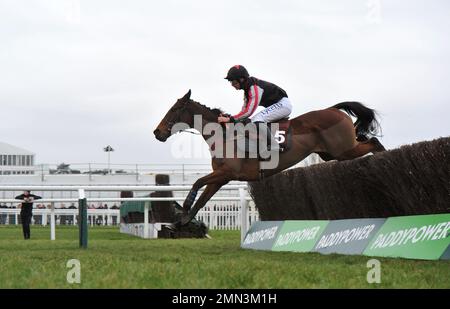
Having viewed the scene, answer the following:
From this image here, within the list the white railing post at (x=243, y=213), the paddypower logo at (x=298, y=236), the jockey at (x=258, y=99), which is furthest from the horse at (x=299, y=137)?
the white railing post at (x=243, y=213)

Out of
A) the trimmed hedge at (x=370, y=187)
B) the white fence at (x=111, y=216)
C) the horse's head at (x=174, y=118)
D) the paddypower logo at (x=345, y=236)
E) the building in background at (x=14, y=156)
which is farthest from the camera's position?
the building in background at (x=14, y=156)

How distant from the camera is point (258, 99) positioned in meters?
9.23

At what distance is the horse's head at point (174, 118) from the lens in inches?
387

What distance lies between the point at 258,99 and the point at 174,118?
120cm

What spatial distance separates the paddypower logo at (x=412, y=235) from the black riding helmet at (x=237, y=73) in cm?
252

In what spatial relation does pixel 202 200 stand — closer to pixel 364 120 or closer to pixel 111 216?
pixel 364 120

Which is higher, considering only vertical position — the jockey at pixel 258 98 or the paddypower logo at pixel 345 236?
the jockey at pixel 258 98

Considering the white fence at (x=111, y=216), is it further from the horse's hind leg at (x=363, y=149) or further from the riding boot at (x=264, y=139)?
the riding boot at (x=264, y=139)

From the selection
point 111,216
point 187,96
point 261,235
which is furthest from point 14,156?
point 187,96

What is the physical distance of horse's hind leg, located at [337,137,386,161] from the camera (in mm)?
9953

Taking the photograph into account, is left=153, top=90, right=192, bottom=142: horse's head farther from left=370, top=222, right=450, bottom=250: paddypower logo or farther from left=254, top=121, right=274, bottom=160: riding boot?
left=370, top=222, right=450, bottom=250: paddypower logo

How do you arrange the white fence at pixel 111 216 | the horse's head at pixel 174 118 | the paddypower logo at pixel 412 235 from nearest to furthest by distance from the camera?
the paddypower logo at pixel 412 235 → the horse's head at pixel 174 118 → the white fence at pixel 111 216

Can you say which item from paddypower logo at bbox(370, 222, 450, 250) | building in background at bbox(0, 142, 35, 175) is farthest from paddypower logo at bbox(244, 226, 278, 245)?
building in background at bbox(0, 142, 35, 175)
